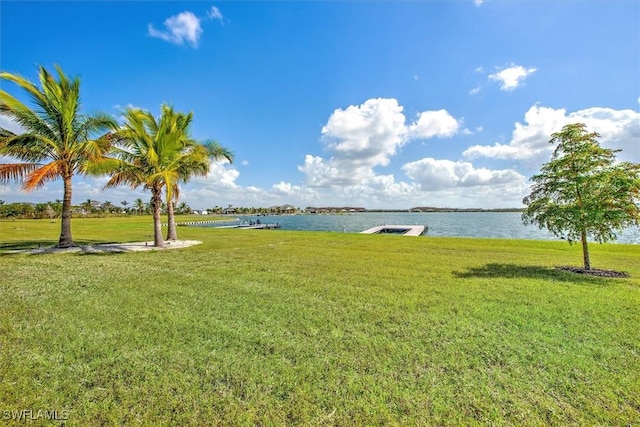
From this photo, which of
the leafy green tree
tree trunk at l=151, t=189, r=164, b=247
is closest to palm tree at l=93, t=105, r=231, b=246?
tree trunk at l=151, t=189, r=164, b=247

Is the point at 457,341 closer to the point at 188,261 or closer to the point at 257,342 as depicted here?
the point at 257,342

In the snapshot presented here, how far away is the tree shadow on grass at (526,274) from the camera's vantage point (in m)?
7.34

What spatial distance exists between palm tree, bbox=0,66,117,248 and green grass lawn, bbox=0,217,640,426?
6.20 meters

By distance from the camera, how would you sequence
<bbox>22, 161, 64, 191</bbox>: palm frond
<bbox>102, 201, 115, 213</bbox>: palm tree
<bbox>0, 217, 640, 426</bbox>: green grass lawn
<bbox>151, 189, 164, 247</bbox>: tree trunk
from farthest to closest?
<bbox>102, 201, 115, 213</bbox>: palm tree → <bbox>151, 189, 164, 247</bbox>: tree trunk → <bbox>22, 161, 64, 191</bbox>: palm frond → <bbox>0, 217, 640, 426</bbox>: green grass lawn

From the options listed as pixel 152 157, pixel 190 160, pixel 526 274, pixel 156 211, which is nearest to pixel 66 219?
pixel 156 211

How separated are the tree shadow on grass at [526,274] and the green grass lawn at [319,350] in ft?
1.44

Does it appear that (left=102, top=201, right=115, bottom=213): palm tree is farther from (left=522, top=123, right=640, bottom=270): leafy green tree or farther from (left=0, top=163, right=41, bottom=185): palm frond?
(left=522, top=123, right=640, bottom=270): leafy green tree

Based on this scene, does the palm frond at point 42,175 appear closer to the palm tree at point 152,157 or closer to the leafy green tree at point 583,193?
the palm tree at point 152,157

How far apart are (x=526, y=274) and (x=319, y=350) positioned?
7.38m

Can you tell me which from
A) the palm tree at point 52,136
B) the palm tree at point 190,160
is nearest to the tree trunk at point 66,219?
the palm tree at point 52,136

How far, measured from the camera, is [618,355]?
3.44 meters

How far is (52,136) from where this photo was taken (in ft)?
37.8

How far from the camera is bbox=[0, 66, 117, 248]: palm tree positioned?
10477 mm

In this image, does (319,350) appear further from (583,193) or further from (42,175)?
Result: (42,175)
